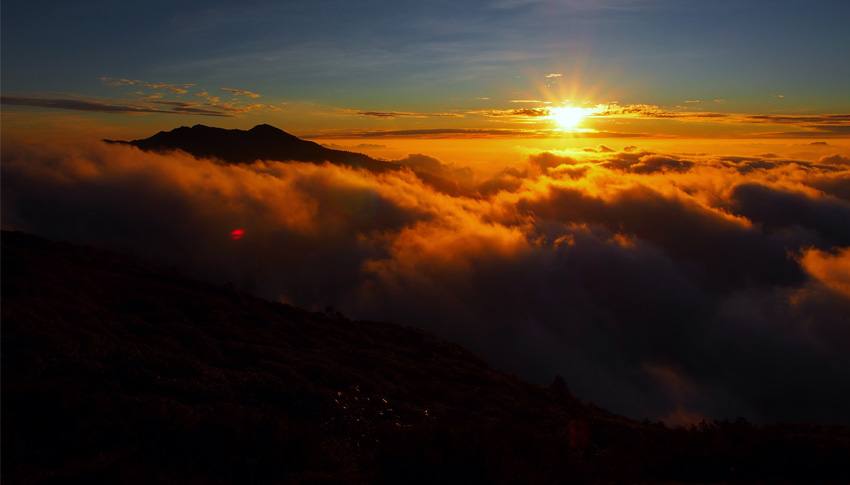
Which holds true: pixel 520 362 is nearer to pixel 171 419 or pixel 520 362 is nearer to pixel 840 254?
pixel 171 419

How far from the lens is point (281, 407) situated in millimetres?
12617

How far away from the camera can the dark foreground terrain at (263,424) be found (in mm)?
7637

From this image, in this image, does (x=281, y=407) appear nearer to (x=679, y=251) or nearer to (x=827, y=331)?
(x=827, y=331)

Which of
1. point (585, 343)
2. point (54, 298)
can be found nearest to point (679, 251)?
point (585, 343)

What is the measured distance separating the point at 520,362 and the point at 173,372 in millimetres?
87277

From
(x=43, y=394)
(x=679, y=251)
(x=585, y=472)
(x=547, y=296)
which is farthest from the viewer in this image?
(x=679, y=251)

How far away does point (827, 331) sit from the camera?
373 ft

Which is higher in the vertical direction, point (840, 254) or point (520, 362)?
point (840, 254)

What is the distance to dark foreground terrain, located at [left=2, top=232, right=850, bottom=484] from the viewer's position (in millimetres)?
7637

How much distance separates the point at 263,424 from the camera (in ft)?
28.8

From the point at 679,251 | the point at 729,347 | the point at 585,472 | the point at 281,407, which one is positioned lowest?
the point at 729,347

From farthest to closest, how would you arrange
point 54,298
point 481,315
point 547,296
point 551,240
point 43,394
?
point 551,240
point 547,296
point 481,315
point 54,298
point 43,394

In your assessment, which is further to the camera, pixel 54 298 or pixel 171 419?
pixel 54 298

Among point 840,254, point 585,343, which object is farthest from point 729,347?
point 840,254
